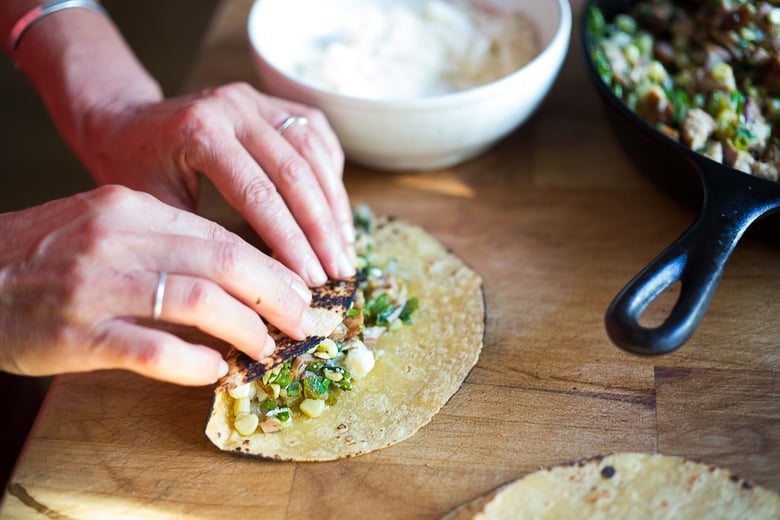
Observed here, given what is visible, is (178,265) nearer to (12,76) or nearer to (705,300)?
(705,300)

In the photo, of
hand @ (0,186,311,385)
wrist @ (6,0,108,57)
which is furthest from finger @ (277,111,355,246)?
wrist @ (6,0,108,57)

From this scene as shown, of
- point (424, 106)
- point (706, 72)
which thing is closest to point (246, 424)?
point (424, 106)

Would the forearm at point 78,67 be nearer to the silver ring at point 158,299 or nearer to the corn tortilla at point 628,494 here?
the silver ring at point 158,299

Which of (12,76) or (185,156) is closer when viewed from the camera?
(185,156)

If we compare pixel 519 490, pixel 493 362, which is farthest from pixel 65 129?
pixel 519 490

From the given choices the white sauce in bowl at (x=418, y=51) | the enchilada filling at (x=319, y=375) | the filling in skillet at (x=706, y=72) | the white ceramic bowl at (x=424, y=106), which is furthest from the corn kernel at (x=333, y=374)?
the filling in skillet at (x=706, y=72)

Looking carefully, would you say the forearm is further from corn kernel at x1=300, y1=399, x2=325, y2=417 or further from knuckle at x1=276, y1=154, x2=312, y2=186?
corn kernel at x1=300, y1=399, x2=325, y2=417

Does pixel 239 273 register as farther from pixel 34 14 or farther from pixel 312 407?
pixel 34 14
